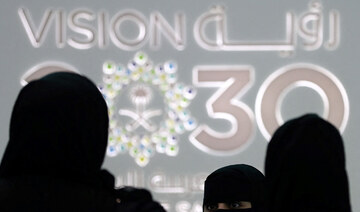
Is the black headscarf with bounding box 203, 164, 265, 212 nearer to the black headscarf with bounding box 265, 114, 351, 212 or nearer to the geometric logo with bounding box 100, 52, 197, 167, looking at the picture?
the black headscarf with bounding box 265, 114, 351, 212

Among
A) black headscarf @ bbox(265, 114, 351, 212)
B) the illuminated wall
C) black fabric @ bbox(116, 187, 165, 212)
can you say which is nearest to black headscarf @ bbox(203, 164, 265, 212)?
black headscarf @ bbox(265, 114, 351, 212)

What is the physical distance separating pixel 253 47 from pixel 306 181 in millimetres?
2310

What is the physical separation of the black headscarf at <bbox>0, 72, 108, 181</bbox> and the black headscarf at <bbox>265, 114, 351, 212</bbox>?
1.14 feet

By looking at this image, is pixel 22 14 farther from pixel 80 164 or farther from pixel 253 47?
pixel 80 164

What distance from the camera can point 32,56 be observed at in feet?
11.9

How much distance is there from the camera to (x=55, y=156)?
3.76 ft

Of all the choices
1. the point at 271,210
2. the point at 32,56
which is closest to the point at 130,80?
the point at 32,56

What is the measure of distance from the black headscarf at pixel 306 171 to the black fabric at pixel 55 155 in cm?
35

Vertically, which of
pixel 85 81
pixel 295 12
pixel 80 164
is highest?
pixel 295 12

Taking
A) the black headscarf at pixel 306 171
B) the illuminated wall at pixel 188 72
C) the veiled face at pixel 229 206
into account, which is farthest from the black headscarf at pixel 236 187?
the illuminated wall at pixel 188 72

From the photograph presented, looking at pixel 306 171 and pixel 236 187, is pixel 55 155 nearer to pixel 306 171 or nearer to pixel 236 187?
pixel 306 171

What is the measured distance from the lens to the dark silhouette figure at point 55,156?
114cm

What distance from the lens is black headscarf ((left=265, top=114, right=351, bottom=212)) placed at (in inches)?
54.7

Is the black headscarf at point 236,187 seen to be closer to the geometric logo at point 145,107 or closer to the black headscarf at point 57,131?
the black headscarf at point 57,131
